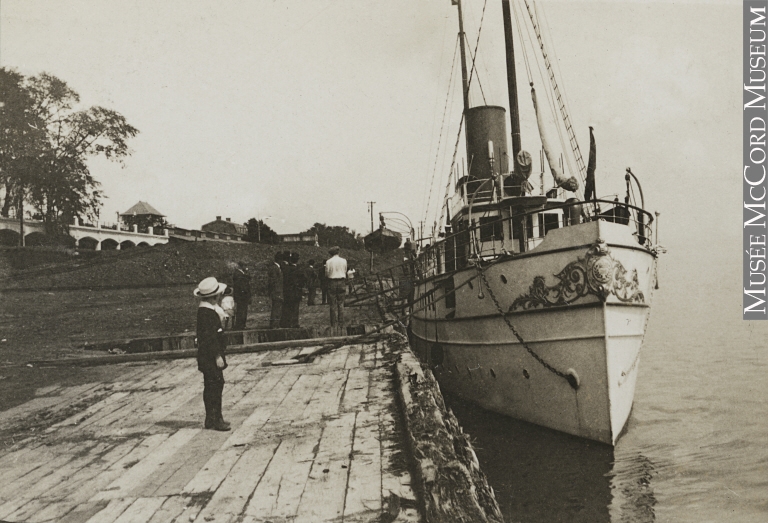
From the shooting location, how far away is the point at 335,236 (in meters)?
80.9

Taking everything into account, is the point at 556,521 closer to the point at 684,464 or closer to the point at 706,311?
the point at 684,464

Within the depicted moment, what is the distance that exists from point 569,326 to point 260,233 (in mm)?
60968

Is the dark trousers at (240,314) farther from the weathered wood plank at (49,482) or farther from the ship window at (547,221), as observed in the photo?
the weathered wood plank at (49,482)

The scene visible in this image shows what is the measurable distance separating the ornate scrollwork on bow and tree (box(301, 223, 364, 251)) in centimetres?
5997

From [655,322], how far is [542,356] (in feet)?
69.0

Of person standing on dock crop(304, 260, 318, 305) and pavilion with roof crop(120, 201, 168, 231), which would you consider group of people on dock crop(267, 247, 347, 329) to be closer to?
person standing on dock crop(304, 260, 318, 305)

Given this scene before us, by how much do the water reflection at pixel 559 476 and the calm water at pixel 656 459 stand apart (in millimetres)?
12

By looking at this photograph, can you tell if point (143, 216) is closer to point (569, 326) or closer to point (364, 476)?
point (569, 326)

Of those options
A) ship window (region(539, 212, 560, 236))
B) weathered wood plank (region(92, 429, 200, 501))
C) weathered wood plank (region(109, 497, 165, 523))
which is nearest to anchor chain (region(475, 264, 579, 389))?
ship window (region(539, 212, 560, 236))

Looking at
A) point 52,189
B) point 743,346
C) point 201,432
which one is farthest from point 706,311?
point 52,189

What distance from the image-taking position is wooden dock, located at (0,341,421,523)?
10.1 ft

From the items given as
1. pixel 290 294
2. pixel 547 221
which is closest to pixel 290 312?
pixel 290 294

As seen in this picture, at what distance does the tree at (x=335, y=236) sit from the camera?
73.7 m

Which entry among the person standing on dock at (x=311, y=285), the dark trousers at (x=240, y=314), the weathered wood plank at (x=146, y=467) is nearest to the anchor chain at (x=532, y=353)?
the weathered wood plank at (x=146, y=467)
